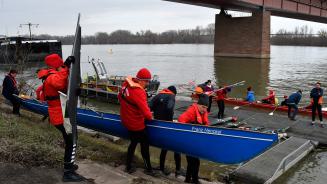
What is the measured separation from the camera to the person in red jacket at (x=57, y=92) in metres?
5.59

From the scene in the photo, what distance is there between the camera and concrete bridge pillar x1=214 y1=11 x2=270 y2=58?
188 feet

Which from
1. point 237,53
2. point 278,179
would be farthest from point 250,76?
point 278,179

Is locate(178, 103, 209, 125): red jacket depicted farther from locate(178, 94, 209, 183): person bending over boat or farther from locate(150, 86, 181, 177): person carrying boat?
locate(150, 86, 181, 177): person carrying boat

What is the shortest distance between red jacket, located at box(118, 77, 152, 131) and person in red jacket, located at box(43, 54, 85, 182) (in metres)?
1.08

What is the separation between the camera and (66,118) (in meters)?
5.49

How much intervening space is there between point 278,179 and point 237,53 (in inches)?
2153

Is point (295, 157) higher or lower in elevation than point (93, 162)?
lower

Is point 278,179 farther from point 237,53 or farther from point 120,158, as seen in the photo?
point 237,53

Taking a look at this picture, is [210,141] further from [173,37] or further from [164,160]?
[173,37]

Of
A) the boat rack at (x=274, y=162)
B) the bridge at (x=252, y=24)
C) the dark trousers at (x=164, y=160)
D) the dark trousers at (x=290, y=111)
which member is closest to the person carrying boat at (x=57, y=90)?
the dark trousers at (x=164, y=160)

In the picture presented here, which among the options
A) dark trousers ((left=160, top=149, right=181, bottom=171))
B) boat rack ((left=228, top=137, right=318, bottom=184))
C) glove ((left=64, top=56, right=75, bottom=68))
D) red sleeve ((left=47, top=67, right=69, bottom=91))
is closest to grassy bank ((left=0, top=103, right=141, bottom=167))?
dark trousers ((left=160, top=149, right=181, bottom=171))

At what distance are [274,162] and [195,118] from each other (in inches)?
140

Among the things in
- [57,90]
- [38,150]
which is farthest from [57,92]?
[38,150]

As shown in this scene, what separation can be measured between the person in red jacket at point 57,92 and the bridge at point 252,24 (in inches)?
1877
